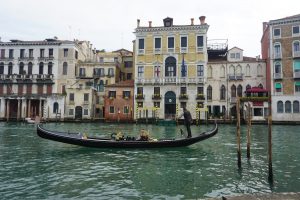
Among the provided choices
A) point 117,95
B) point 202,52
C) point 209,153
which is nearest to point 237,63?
point 202,52

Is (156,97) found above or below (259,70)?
below

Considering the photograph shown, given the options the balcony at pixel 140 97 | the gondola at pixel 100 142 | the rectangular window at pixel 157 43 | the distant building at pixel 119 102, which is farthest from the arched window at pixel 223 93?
the gondola at pixel 100 142

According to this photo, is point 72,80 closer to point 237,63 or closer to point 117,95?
point 117,95

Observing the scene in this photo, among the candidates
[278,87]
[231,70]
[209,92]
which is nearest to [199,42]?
[231,70]

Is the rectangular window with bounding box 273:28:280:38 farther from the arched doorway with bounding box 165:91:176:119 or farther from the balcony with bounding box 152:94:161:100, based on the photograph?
the balcony with bounding box 152:94:161:100

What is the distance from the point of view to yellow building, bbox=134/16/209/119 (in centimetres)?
3366

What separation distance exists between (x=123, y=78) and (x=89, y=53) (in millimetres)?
8420

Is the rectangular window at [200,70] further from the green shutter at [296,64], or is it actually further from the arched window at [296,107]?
the arched window at [296,107]

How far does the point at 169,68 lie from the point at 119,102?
7256mm

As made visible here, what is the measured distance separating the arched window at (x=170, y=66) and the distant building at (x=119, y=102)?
4.61m

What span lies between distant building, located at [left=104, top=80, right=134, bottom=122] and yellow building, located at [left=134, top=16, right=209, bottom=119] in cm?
102

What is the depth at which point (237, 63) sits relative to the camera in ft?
111

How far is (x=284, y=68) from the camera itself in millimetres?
32344

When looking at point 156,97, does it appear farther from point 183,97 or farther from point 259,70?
point 259,70
